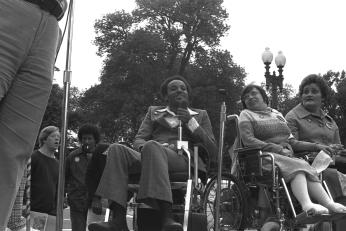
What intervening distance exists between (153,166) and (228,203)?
1445 millimetres

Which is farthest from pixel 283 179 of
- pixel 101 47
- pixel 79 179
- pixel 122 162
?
pixel 101 47

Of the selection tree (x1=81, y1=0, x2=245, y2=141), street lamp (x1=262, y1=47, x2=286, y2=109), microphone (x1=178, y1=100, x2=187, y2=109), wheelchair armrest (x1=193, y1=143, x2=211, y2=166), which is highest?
tree (x1=81, y1=0, x2=245, y2=141)

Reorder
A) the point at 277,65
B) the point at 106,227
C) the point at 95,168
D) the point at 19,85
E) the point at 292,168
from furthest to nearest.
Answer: the point at 277,65
the point at 292,168
the point at 95,168
the point at 106,227
the point at 19,85

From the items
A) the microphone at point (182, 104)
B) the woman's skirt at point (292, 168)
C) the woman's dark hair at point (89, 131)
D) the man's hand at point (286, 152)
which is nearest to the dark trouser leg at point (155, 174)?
the microphone at point (182, 104)

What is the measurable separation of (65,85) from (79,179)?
3474 mm

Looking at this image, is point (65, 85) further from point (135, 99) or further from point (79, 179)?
point (135, 99)

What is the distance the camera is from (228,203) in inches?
215

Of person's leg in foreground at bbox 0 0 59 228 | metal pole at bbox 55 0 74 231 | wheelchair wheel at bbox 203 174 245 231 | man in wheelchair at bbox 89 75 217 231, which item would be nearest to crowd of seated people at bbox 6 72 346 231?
man in wheelchair at bbox 89 75 217 231

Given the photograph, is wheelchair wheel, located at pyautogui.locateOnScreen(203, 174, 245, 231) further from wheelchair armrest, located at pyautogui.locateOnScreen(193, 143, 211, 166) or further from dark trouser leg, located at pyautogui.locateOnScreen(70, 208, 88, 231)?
dark trouser leg, located at pyautogui.locateOnScreen(70, 208, 88, 231)

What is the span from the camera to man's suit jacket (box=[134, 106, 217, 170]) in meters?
5.07

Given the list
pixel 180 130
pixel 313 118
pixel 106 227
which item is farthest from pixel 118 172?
pixel 313 118

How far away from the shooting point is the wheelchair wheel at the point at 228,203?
5.30m

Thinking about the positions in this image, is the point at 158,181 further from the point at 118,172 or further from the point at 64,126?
the point at 64,126

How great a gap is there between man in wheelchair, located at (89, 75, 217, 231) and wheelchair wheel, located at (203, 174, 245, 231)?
48 centimetres
